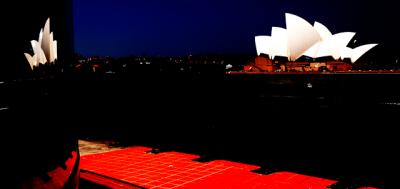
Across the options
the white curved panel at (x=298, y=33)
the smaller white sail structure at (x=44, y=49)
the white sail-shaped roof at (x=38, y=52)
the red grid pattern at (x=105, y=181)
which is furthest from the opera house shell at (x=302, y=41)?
the white sail-shaped roof at (x=38, y=52)

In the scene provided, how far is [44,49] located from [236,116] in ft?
11.9

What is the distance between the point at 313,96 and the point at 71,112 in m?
3.08

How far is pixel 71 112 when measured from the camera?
5.54ft

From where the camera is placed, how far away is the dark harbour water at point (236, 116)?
1564 millimetres

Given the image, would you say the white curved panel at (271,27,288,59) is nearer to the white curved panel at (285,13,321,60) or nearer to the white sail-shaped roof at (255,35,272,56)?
the white sail-shaped roof at (255,35,272,56)

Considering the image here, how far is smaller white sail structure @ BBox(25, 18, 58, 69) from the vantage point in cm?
138

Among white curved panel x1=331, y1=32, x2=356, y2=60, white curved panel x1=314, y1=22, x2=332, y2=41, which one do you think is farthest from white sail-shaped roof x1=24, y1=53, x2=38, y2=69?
white curved panel x1=314, y1=22, x2=332, y2=41

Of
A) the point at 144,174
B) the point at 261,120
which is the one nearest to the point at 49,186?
the point at 144,174

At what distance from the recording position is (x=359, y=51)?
24453 mm

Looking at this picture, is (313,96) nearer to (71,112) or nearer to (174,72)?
(174,72)

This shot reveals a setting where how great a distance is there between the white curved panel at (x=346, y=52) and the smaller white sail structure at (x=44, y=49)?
24.0 metres

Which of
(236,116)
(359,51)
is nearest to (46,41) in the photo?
(236,116)

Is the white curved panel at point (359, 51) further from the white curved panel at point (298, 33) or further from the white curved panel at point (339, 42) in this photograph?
the white curved panel at point (298, 33)

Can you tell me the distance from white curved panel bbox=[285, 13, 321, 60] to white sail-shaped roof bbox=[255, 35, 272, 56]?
1.28 meters
